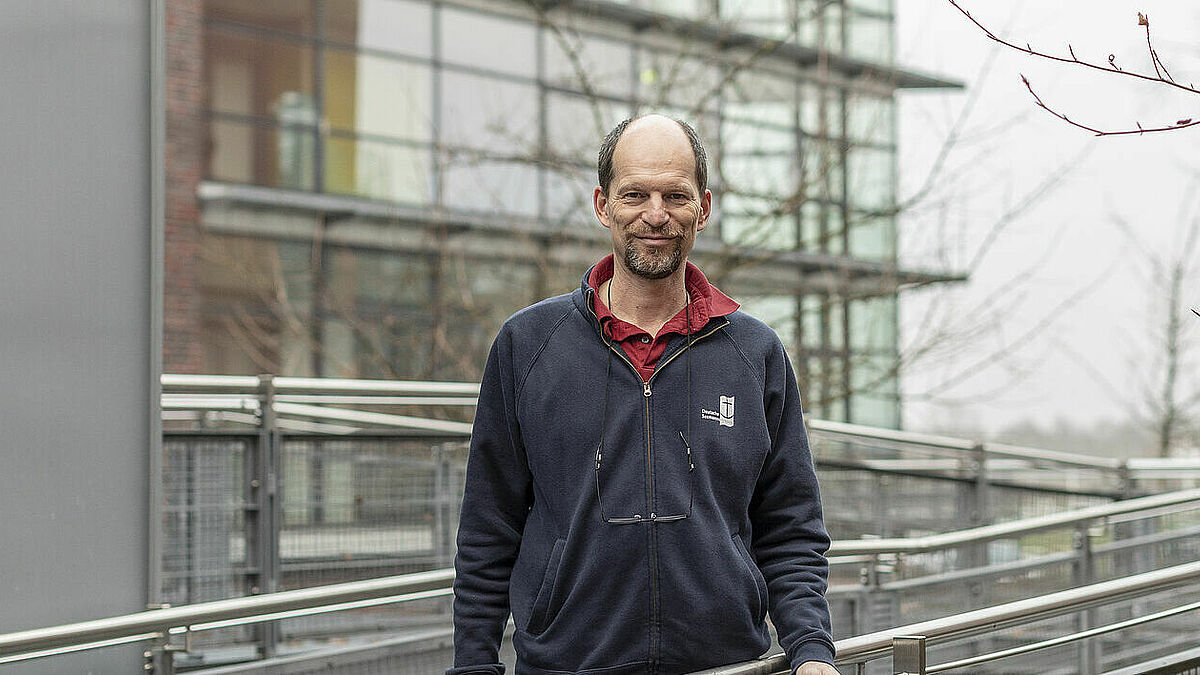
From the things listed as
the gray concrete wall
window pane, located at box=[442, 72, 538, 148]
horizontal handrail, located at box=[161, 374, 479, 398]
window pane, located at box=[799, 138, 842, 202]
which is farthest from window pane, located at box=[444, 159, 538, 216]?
the gray concrete wall

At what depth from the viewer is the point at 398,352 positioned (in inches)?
680

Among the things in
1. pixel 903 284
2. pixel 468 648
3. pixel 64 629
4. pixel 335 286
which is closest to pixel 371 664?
pixel 64 629

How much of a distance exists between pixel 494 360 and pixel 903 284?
31.1 ft

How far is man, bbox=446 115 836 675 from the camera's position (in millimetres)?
2811

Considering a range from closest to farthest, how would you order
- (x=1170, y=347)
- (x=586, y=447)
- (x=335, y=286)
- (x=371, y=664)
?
(x=586, y=447), (x=371, y=664), (x=335, y=286), (x=1170, y=347)

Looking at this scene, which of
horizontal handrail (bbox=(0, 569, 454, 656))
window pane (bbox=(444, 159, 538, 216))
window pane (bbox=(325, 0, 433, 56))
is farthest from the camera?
window pane (bbox=(325, 0, 433, 56))

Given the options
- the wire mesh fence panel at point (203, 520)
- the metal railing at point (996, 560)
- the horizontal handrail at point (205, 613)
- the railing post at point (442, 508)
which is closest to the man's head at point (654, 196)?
the horizontal handrail at point (205, 613)

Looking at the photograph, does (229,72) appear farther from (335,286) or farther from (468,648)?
(468,648)

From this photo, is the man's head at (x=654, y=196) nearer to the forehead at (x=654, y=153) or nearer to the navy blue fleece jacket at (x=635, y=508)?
the forehead at (x=654, y=153)

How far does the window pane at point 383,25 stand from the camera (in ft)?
62.5

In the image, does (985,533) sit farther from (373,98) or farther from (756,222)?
(373,98)

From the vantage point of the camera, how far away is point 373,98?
1903 cm

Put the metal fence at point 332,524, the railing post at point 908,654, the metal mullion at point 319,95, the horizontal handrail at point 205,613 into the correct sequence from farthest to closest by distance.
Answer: the metal mullion at point 319,95
the metal fence at point 332,524
the horizontal handrail at point 205,613
the railing post at point 908,654

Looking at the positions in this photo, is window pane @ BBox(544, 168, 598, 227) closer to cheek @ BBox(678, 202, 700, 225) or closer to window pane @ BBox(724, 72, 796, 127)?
window pane @ BBox(724, 72, 796, 127)
